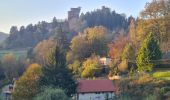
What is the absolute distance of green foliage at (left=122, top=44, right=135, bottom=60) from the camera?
55.9 m

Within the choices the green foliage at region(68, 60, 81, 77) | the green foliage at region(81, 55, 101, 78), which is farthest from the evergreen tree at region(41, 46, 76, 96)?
the green foliage at region(68, 60, 81, 77)

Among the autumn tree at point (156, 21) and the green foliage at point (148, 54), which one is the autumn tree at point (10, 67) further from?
the green foliage at point (148, 54)

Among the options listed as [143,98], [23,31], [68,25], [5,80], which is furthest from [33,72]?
[68,25]

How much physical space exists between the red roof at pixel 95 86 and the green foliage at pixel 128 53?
30.2ft

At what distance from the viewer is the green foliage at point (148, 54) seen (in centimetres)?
5138

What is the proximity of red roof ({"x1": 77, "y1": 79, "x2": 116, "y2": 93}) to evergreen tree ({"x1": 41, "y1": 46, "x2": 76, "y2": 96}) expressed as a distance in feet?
12.8

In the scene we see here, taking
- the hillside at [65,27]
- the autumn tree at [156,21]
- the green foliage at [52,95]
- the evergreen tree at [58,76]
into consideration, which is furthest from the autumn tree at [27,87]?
the hillside at [65,27]

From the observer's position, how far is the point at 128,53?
56.4 metres

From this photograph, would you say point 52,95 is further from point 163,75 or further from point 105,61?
point 105,61

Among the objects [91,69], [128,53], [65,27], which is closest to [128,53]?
[128,53]

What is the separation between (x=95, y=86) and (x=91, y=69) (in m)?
8.92

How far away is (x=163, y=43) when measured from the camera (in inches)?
2238

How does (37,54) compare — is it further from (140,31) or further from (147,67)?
(147,67)

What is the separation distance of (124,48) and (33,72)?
18.7 m
